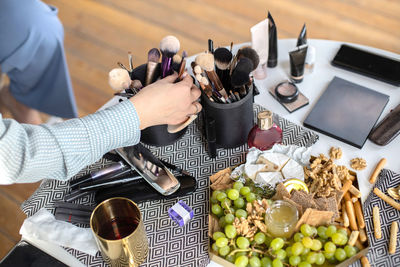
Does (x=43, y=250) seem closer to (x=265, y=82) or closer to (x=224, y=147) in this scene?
(x=224, y=147)

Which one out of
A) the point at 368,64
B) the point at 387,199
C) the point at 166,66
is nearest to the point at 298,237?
the point at 387,199

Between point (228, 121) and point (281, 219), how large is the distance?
0.91 feet

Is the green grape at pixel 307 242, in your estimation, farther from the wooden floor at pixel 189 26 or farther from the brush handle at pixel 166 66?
the wooden floor at pixel 189 26

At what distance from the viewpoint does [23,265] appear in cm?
108

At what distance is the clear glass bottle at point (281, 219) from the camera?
3.13 ft

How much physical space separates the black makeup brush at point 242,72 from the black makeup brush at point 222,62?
34 mm

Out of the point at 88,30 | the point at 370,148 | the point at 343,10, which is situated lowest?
the point at 88,30

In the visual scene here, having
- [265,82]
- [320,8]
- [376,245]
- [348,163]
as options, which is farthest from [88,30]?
[376,245]

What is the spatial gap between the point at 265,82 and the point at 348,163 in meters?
0.36

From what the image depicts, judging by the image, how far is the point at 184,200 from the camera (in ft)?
3.64

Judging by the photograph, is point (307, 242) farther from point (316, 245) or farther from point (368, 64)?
point (368, 64)

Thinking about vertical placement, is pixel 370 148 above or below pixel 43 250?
above

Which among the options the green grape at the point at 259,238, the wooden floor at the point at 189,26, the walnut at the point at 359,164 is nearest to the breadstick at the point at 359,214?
the walnut at the point at 359,164

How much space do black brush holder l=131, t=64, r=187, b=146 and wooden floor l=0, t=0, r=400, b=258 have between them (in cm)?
103
